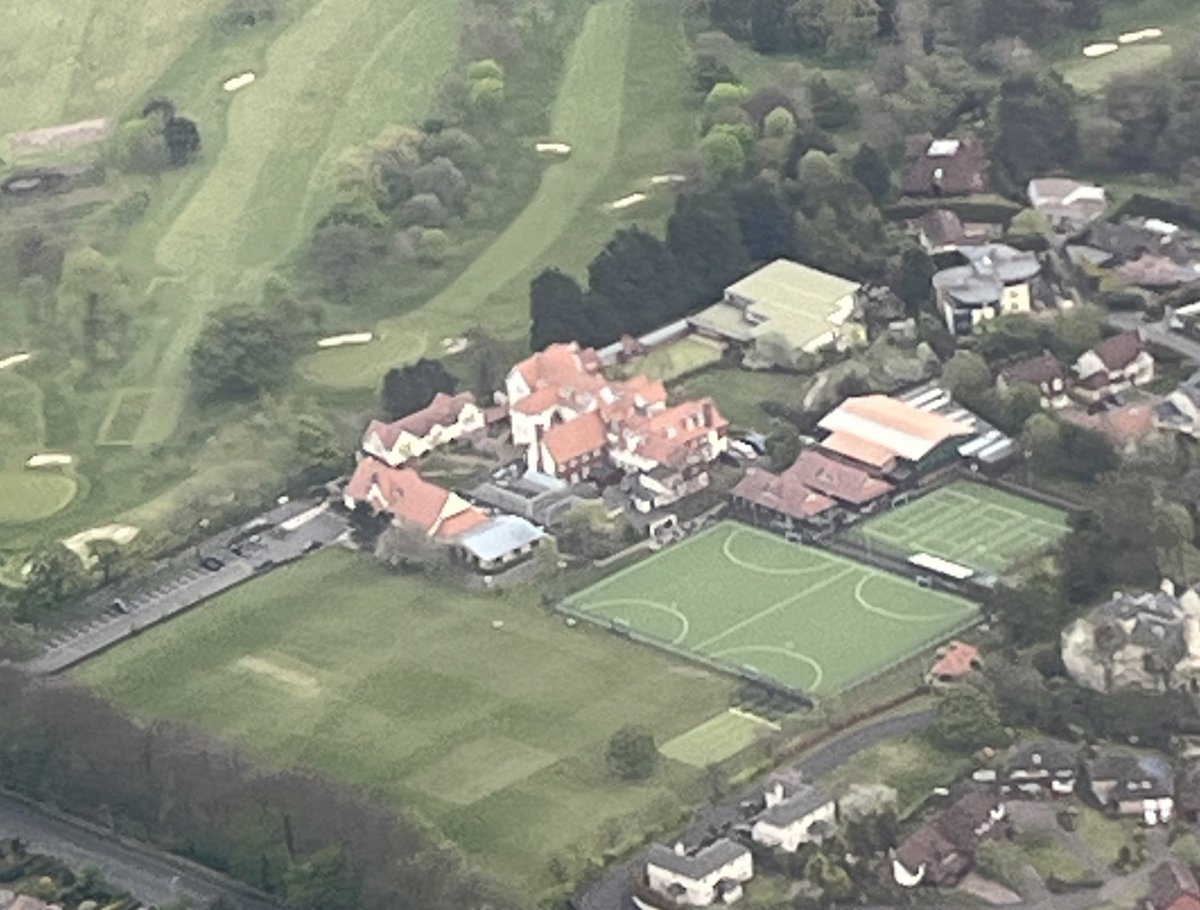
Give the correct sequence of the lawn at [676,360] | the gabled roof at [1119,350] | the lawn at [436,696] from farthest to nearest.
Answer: the lawn at [676,360] → the gabled roof at [1119,350] → the lawn at [436,696]

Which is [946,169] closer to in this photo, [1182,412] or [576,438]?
[1182,412]

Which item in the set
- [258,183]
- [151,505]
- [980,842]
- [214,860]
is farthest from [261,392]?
[980,842]

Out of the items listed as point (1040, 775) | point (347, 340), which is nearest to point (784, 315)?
point (347, 340)

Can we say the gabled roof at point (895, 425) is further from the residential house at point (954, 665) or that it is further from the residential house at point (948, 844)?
the residential house at point (948, 844)

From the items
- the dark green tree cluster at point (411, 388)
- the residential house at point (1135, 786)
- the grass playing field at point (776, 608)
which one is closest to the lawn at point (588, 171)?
the dark green tree cluster at point (411, 388)

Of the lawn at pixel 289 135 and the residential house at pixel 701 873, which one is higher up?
the lawn at pixel 289 135

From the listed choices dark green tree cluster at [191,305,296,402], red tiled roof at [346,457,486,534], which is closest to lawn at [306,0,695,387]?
dark green tree cluster at [191,305,296,402]

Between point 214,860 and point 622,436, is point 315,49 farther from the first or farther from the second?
point 214,860
